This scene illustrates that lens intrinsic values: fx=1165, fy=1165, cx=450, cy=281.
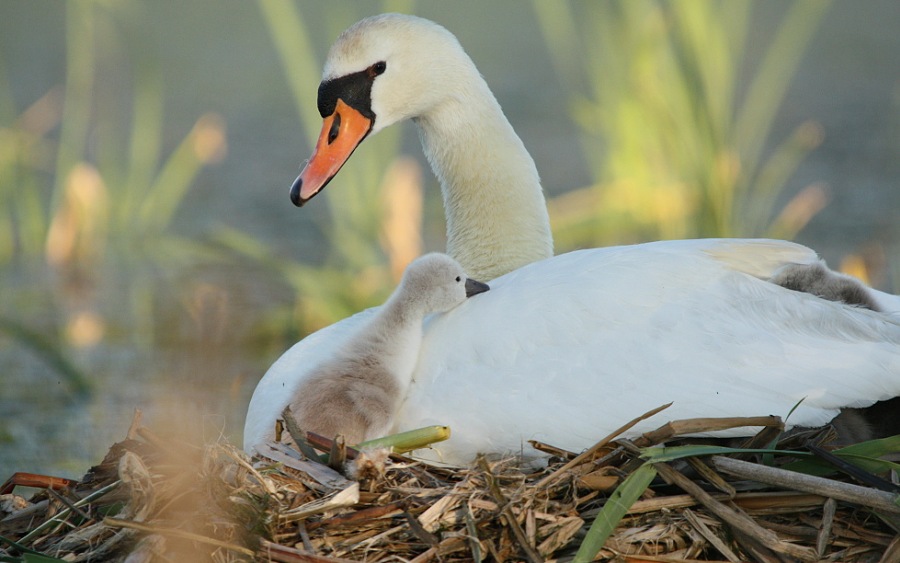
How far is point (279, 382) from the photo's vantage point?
2727 mm

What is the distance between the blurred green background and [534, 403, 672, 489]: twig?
66 cm

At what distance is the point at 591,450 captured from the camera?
218 cm

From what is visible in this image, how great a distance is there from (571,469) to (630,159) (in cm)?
307

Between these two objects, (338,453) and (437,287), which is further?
(437,287)

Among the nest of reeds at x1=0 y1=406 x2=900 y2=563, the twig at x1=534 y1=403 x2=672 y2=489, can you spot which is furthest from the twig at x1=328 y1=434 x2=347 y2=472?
the twig at x1=534 y1=403 x2=672 y2=489

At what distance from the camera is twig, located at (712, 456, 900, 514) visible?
2096mm

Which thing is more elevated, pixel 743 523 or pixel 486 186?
pixel 486 186

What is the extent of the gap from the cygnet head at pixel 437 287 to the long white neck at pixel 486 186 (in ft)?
2.14

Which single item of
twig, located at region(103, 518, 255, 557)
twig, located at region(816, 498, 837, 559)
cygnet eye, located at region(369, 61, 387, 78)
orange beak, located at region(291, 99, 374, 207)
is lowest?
twig, located at region(816, 498, 837, 559)

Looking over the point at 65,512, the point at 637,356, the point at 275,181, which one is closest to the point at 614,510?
the point at 637,356

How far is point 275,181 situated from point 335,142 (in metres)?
3.58

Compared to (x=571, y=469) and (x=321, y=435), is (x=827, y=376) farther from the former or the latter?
(x=321, y=435)

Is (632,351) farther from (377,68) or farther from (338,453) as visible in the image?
(377,68)

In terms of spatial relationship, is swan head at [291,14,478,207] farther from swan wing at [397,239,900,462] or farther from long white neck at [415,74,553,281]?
swan wing at [397,239,900,462]
